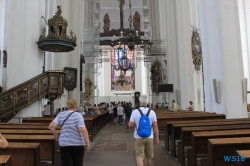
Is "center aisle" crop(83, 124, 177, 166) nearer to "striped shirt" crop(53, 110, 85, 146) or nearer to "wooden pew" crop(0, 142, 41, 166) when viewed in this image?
"striped shirt" crop(53, 110, 85, 146)

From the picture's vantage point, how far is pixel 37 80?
9828 mm

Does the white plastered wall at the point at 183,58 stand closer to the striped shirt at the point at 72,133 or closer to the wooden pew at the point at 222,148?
the wooden pew at the point at 222,148

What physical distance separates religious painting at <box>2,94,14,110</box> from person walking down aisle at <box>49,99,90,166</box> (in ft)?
19.4

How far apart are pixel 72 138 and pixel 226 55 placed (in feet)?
23.6

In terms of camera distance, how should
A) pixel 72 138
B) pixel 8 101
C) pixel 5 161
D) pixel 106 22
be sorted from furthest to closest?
1. pixel 106 22
2. pixel 8 101
3. pixel 72 138
4. pixel 5 161

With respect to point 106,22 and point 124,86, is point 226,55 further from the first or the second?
point 124,86

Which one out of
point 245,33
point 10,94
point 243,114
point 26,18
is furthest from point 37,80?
point 245,33

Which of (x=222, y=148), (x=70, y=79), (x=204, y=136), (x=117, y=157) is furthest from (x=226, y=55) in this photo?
(x=70, y=79)

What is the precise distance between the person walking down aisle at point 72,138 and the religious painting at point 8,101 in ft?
19.4

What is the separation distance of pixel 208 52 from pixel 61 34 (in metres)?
6.56

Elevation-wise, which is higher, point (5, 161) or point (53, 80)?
point (53, 80)

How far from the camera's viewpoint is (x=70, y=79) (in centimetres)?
1730

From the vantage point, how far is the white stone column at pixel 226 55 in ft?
28.7

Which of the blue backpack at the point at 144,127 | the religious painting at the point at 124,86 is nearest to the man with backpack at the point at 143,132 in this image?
the blue backpack at the point at 144,127
